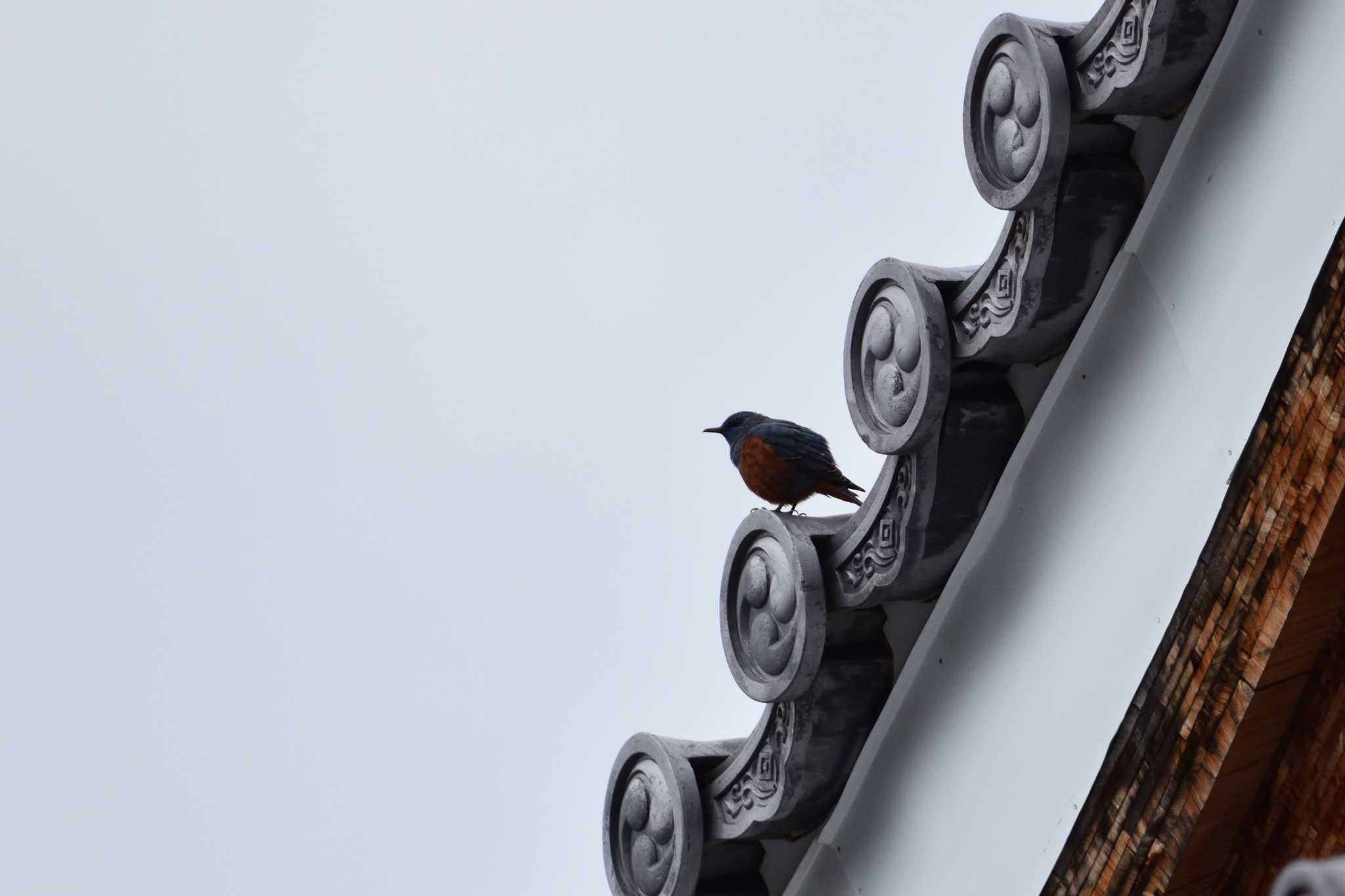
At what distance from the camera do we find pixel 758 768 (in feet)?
10.0

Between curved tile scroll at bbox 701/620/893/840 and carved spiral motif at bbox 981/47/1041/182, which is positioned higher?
carved spiral motif at bbox 981/47/1041/182

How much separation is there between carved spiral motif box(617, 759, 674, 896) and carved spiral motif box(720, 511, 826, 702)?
324mm

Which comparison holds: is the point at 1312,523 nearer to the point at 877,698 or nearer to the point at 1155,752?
the point at 1155,752

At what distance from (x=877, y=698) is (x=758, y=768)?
0.29 meters

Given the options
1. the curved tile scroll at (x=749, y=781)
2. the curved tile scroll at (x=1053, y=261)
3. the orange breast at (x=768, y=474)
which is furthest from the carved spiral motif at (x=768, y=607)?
the curved tile scroll at (x=1053, y=261)

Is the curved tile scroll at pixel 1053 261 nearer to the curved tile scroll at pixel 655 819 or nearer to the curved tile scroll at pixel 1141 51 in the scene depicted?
the curved tile scroll at pixel 1141 51

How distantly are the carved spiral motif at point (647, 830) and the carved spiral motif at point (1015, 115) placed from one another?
1.42 m

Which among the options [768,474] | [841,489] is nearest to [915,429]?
[841,489]

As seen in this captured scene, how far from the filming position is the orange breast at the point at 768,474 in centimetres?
344

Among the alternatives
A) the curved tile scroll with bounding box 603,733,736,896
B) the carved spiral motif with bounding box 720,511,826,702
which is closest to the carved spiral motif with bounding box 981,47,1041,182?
the carved spiral motif with bounding box 720,511,826,702

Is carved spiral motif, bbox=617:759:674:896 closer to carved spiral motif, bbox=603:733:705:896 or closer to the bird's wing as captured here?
carved spiral motif, bbox=603:733:705:896

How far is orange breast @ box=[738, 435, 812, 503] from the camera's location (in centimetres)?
344

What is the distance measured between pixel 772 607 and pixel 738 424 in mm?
895

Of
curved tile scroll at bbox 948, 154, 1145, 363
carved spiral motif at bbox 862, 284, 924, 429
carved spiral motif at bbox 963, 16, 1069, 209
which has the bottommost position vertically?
carved spiral motif at bbox 862, 284, 924, 429
